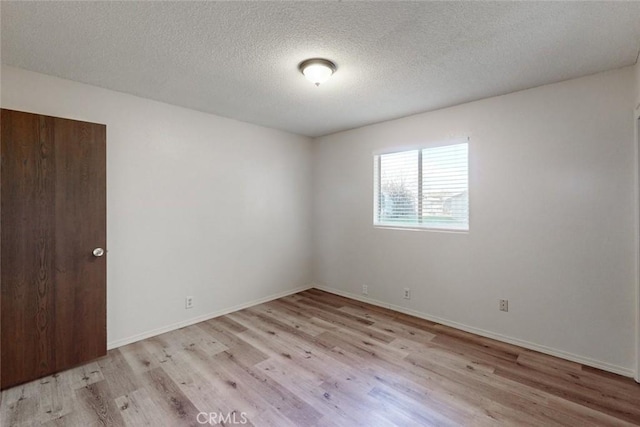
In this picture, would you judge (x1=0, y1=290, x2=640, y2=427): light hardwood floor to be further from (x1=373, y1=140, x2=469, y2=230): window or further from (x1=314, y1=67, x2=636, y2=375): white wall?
(x1=373, y1=140, x2=469, y2=230): window

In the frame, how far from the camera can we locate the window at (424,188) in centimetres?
329

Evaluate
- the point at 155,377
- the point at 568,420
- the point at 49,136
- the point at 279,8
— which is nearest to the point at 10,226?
the point at 49,136

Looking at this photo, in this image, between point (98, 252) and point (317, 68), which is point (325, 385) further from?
point (317, 68)

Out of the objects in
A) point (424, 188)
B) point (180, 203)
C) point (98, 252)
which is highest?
point (424, 188)

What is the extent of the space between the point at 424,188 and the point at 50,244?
3.83 meters

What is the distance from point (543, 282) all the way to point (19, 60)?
4.92 metres

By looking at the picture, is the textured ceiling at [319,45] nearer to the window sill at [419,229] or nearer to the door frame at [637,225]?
the door frame at [637,225]

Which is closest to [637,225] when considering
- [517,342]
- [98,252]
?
[517,342]

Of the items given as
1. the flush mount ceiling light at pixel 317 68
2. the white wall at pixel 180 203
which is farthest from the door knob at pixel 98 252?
the flush mount ceiling light at pixel 317 68

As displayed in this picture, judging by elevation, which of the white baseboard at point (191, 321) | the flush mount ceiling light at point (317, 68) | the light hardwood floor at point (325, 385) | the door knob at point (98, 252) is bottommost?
the light hardwood floor at point (325, 385)

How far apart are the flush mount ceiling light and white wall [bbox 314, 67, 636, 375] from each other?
1.73m

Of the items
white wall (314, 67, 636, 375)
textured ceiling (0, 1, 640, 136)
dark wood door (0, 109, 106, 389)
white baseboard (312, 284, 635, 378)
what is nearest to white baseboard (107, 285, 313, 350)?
dark wood door (0, 109, 106, 389)

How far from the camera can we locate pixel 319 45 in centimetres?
205

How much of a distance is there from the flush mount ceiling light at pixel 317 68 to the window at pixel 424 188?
5.92 feet
